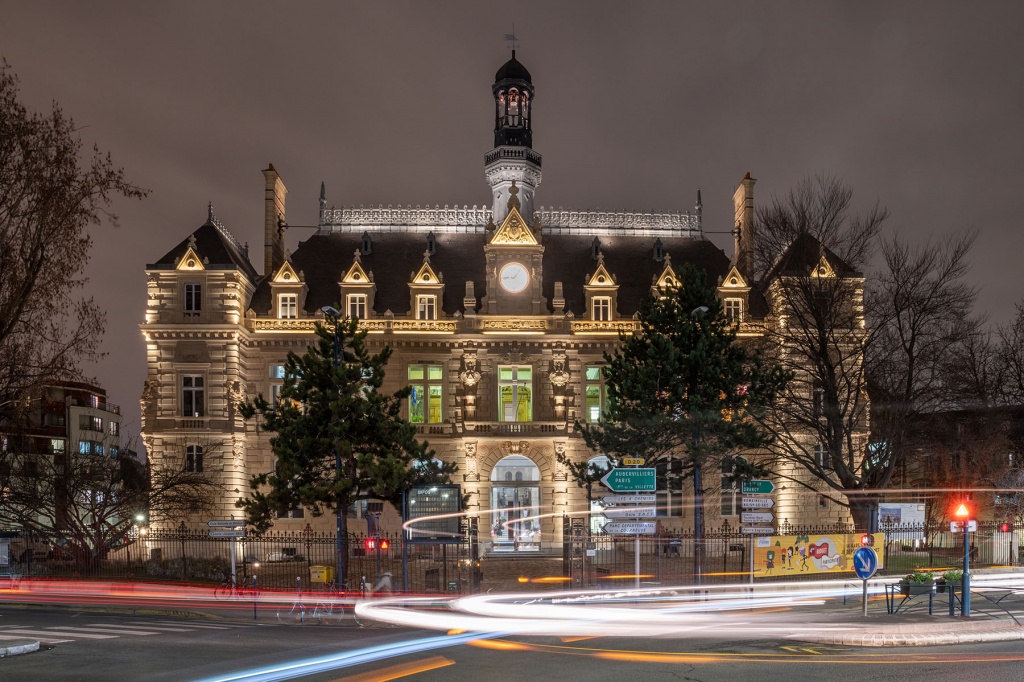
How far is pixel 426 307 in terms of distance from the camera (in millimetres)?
54594

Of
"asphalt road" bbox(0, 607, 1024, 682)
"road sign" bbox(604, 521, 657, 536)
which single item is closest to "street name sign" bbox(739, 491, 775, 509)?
"road sign" bbox(604, 521, 657, 536)

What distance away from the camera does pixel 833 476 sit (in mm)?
54344

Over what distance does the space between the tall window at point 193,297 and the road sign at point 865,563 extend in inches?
1556

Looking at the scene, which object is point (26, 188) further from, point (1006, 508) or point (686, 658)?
point (1006, 508)

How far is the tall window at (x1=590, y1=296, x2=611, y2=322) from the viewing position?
5466 cm

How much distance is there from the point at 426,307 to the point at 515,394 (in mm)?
7131

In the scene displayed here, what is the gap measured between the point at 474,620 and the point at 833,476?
38004mm

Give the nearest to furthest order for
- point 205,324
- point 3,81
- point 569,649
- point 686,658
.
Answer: point 686,658, point 569,649, point 3,81, point 205,324

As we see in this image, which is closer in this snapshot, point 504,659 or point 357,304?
point 504,659

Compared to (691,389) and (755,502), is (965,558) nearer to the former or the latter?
(755,502)

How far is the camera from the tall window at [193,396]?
52.3m

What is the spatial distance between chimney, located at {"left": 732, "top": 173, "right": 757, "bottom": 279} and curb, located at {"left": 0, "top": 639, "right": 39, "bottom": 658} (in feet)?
151

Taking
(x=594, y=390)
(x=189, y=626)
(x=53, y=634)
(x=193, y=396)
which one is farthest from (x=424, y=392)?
(x=53, y=634)

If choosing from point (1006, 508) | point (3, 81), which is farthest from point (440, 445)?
point (3, 81)
